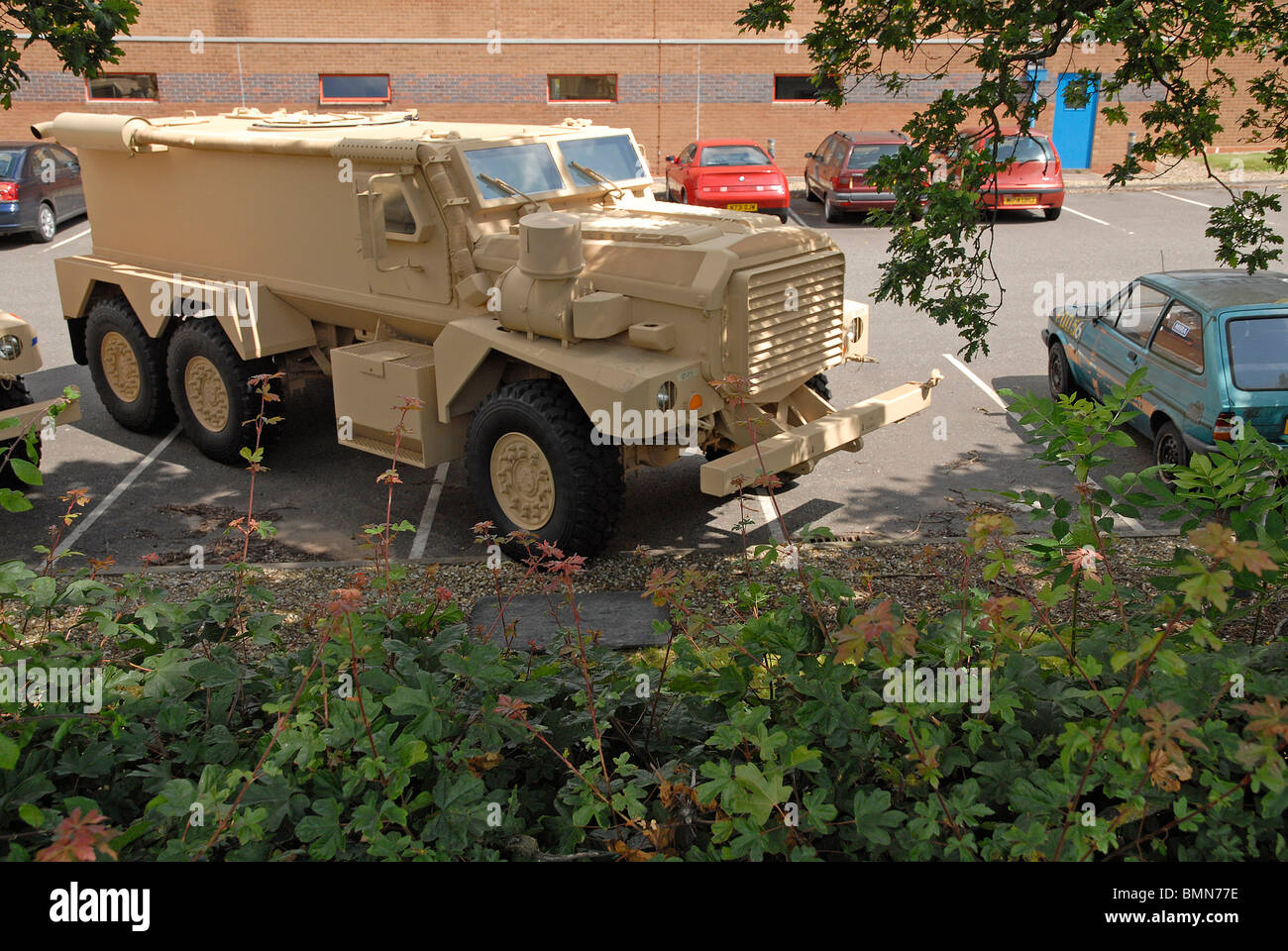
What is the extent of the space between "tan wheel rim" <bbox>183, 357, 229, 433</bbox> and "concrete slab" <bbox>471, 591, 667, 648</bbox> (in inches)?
136

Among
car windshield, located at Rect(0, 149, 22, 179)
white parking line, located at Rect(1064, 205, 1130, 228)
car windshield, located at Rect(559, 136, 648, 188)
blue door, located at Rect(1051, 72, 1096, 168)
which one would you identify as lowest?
white parking line, located at Rect(1064, 205, 1130, 228)

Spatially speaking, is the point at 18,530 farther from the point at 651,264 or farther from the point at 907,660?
the point at 907,660

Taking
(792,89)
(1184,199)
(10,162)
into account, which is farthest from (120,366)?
(1184,199)

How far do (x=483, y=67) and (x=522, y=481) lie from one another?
799 inches

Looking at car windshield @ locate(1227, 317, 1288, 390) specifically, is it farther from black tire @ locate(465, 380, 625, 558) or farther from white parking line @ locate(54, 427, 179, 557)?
white parking line @ locate(54, 427, 179, 557)

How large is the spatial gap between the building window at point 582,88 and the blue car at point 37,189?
10.4m

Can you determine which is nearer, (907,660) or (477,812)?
(477,812)

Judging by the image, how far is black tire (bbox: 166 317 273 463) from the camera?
28.9 feet

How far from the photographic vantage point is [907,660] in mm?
3326

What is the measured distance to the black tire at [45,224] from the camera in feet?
60.2

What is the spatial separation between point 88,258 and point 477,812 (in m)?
8.76

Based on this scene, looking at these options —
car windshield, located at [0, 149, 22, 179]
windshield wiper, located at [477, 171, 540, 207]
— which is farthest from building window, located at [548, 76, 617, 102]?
windshield wiper, located at [477, 171, 540, 207]

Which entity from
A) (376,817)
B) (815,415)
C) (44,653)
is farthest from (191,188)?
(376,817)

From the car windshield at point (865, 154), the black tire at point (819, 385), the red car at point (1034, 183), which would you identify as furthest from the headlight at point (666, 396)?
the red car at point (1034, 183)
